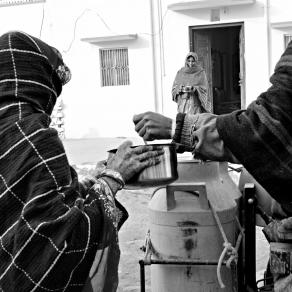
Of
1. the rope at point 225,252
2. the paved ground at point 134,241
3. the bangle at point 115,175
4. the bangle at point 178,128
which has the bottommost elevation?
the paved ground at point 134,241

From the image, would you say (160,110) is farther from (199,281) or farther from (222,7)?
(199,281)

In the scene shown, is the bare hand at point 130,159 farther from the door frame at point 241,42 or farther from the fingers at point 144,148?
the door frame at point 241,42

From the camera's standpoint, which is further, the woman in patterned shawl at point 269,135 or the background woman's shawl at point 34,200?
the woman in patterned shawl at point 269,135

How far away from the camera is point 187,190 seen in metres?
2.43

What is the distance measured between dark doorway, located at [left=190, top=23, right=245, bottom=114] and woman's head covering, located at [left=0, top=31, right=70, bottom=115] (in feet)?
33.6

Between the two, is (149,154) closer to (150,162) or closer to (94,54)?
(150,162)

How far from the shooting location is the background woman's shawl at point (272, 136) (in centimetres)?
153

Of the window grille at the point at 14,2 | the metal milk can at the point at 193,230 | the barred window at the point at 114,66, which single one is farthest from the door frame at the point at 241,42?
the metal milk can at the point at 193,230

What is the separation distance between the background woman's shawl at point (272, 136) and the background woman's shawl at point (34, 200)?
0.53 meters

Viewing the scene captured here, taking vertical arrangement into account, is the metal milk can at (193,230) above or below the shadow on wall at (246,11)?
below

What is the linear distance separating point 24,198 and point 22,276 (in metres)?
0.22

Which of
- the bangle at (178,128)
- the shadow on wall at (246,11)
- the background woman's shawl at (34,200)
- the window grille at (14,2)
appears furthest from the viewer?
→ the window grille at (14,2)

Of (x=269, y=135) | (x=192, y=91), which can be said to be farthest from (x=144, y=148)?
(x=192, y=91)

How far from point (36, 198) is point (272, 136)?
74cm
